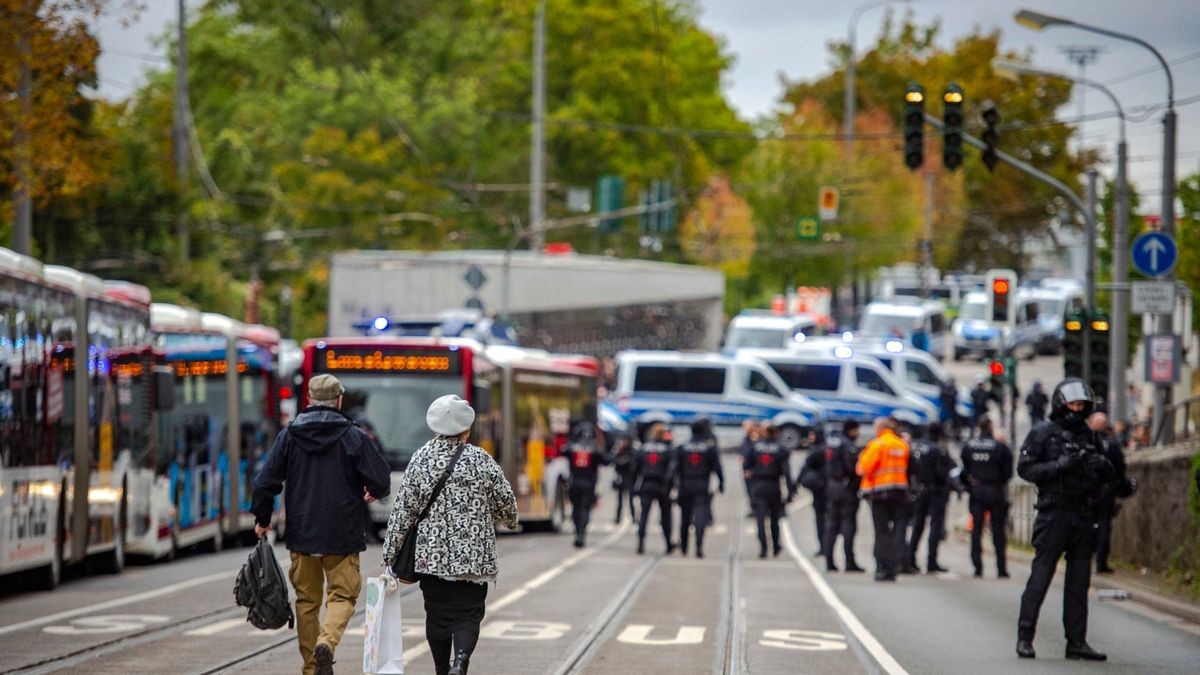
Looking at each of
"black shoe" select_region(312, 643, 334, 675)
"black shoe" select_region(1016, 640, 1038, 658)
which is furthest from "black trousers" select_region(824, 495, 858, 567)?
"black shoe" select_region(312, 643, 334, 675)

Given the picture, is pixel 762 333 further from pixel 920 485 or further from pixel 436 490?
pixel 436 490

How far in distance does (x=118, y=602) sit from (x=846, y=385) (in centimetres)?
3859

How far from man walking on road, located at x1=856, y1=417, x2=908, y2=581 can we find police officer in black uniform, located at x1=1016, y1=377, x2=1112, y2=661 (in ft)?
28.8

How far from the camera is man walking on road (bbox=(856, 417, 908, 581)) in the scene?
22.1 m

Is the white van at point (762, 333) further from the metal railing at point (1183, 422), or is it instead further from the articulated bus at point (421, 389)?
the metal railing at point (1183, 422)

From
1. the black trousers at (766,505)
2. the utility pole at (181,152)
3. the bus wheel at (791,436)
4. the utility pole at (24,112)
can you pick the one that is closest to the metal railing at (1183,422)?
the black trousers at (766,505)

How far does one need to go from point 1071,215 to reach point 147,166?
4361cm

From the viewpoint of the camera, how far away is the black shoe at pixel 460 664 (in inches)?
384

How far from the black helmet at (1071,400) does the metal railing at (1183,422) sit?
34.8 feet

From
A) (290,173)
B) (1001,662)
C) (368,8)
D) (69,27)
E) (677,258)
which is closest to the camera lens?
(1001,662)

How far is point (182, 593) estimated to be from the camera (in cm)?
1814

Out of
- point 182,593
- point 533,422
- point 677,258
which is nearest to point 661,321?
point 677,258

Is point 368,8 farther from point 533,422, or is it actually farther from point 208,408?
point 208,408

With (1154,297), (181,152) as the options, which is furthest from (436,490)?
(181,152)
